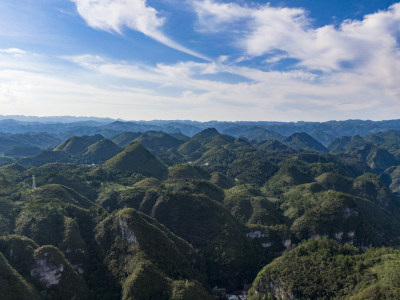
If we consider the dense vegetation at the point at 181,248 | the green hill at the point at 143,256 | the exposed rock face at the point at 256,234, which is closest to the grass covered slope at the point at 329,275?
the dense vegetation at the point at 181,248

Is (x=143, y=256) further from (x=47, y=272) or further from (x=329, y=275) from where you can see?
(x=329, y=275)

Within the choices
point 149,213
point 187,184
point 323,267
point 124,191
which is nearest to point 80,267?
point 149,213

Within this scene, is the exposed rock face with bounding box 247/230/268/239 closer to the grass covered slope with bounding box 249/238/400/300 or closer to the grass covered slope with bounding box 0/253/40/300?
the grass covered slope with bounding box 249/238/400/300

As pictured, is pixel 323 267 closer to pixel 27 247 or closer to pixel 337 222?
pixel 337 222

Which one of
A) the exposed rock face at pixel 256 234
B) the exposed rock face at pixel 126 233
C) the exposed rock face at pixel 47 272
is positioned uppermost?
the exposed rock face at pixel 126 233

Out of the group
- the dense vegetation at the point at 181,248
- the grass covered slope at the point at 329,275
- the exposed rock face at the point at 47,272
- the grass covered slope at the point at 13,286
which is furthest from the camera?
the exposed rock face at the point at 47,272

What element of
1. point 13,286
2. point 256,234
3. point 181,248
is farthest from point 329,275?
point 13,286

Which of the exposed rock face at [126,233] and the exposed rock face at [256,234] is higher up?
the exposed rock face at [126,233]

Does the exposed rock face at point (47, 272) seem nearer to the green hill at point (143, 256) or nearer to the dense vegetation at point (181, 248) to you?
the dense vegetation at point (181, 248)
